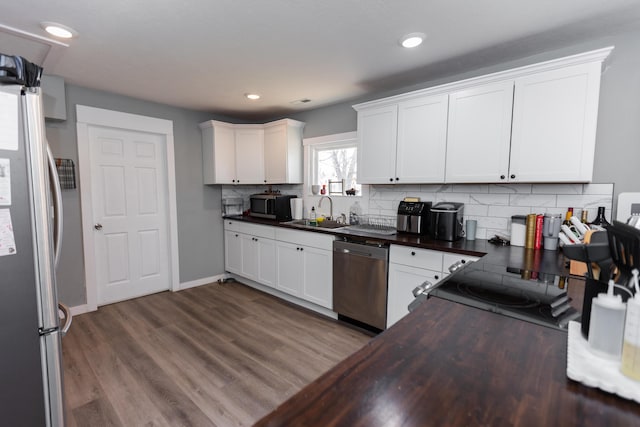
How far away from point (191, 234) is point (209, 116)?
1659 millimetres

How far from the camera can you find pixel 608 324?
728 mm

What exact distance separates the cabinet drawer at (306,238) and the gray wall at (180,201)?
1342 mm

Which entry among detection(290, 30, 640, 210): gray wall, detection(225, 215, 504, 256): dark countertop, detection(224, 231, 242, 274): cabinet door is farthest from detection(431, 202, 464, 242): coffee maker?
detection(224, 231, 242, 274): cabinet door

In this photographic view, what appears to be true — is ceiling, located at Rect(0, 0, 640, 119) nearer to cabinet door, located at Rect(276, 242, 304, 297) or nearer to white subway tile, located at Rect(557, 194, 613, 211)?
white subway tile, located at Rect(557, 194, 613, 211)

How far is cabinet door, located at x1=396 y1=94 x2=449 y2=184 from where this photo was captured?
2506mm

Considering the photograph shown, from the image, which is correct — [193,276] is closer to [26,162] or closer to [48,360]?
[48,360]

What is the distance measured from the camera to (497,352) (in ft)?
2.64

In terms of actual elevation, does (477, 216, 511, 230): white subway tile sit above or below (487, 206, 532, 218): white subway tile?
below

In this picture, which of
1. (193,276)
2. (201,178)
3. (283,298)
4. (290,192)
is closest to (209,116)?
(201,178)

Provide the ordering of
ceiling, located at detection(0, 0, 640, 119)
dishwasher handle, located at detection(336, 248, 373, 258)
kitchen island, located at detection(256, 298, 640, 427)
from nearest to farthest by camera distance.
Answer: kitchen island, located at detection(256, 298, 640, 427), ceiling, located at detection(0, 0, 640, 119), dishwasher handle, located at detection(336, 248, 373, 258)

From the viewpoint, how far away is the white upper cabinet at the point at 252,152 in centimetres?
385

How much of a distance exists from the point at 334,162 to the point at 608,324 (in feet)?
10.5

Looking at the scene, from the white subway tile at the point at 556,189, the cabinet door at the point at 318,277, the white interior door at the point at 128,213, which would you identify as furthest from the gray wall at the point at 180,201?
the white subway tile at the point at 556,189

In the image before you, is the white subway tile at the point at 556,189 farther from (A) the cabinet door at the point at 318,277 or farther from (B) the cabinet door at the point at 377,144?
(A) the cabinet door at the point at 318,277
